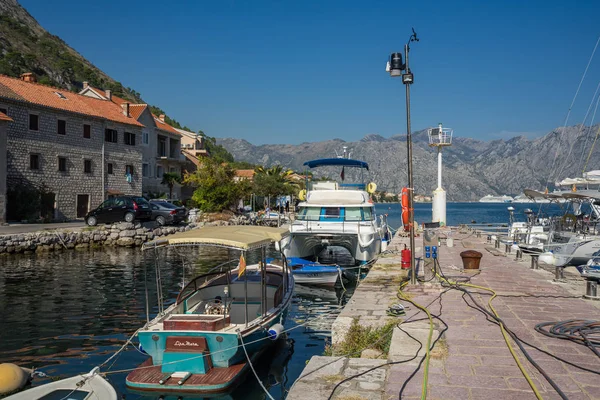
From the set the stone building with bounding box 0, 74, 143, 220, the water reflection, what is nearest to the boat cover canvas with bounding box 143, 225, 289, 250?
the water reflection

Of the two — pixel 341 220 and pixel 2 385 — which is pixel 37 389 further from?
pixel 341 220

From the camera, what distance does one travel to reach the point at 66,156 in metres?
39.9

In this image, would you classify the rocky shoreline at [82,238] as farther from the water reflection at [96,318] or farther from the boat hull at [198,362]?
the boat hull at [198,362]

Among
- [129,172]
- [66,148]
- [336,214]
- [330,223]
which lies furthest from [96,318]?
[129,172]

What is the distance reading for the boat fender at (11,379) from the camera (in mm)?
7422

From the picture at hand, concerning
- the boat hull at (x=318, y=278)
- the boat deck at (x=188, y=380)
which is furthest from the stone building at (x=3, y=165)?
the boat deck at (x=188, y=380)

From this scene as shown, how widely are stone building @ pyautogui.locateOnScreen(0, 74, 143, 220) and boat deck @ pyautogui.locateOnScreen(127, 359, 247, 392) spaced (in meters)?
32.2

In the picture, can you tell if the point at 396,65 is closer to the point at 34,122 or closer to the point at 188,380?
the point at 188,380

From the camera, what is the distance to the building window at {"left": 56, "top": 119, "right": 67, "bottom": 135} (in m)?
39.5

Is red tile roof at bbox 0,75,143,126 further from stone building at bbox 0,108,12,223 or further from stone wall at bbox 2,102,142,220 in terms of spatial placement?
stone building at bbox 0,108,12,223

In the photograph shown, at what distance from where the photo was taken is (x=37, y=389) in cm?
696

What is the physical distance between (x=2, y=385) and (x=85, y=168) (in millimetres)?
37152

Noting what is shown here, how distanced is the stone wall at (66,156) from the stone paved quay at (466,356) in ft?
107

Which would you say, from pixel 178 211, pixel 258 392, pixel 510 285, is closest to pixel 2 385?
pixel 258 392
